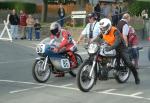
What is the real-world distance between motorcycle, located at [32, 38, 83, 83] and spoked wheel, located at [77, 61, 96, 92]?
5.49ft

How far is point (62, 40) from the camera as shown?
13.8 m

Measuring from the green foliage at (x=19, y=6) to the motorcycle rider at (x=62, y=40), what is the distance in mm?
23539

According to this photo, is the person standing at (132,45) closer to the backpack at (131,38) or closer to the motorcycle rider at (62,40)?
the backpack at (131,38)

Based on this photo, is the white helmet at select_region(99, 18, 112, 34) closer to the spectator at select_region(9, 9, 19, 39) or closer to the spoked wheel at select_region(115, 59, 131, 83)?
the spoked wheel at select_region(115, 59, 131, 83)

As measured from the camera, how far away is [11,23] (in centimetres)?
2853

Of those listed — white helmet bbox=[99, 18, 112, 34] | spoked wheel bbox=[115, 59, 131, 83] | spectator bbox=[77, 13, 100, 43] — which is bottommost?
spoked wheel bbox=[115, 59, 131, 83]

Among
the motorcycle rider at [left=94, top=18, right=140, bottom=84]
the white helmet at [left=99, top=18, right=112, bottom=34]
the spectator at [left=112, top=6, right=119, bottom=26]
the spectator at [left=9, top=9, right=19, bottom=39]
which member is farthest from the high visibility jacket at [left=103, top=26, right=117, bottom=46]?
the spectator at [left=112, top=6, right=119, bottom=26]

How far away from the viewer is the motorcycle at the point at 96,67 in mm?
11758

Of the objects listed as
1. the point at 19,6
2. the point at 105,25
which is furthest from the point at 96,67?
the point at 19,6

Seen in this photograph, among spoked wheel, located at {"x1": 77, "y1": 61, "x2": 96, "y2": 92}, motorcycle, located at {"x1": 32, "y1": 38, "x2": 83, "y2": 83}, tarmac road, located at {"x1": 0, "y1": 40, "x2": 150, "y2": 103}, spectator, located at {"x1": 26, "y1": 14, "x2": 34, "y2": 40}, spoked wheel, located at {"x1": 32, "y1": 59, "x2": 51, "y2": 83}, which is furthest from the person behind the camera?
spectator, located at {"x1": 26, "y1": 14, "x2": 34, "y2": 40}

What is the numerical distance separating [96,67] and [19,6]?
1111 inches

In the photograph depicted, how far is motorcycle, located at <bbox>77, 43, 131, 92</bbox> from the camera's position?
11.8 metres

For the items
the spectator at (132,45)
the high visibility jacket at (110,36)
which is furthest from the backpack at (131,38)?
the high visibility jacket at (110,36)

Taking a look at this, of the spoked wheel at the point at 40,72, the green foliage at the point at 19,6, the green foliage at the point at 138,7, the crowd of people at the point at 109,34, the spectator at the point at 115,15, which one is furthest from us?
the green foliage at the point at 138,7
